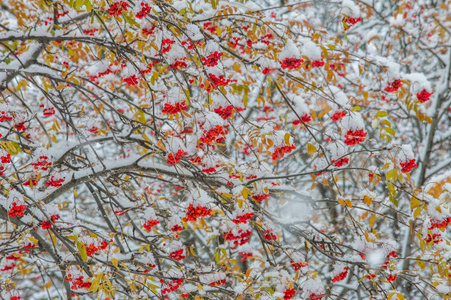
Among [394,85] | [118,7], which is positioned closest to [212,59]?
[118,7]

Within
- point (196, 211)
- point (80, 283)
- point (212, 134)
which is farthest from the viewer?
point (80, 283)

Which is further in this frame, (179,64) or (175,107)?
(179,64)

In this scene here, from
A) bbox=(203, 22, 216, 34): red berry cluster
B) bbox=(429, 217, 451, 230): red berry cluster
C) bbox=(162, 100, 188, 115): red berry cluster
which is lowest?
bbox=(429, 217, 451, 230): red berry cluster

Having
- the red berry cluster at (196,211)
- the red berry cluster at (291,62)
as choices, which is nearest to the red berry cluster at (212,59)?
the red berry cluster at (291,62)

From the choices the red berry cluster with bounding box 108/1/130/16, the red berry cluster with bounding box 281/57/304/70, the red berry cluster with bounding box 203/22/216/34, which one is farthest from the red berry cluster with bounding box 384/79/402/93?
the red berry cluster with bounding box 108/1/130/16

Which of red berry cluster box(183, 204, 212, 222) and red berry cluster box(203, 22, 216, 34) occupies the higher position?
red berry cluster box(203, 22, 216, 34)

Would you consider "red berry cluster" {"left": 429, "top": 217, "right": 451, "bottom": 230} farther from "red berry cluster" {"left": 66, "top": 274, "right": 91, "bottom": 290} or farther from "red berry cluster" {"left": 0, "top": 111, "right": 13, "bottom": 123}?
"red berry cluster" {"left": 0, "top": 111, "right": 13, "bottom": 123}

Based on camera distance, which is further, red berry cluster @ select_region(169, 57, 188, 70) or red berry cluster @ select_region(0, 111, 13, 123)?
red berry cluster @ select_region(0, 111, 13, 123)

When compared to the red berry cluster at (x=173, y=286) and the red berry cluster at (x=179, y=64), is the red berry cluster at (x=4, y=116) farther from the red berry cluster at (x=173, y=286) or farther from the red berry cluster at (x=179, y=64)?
the red berry cluster at (x=173, y=286)

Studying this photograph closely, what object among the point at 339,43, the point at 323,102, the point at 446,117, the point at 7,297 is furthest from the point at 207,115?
the point at 446,117

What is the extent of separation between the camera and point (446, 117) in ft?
24.7

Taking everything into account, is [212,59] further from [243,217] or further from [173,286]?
[173,286]

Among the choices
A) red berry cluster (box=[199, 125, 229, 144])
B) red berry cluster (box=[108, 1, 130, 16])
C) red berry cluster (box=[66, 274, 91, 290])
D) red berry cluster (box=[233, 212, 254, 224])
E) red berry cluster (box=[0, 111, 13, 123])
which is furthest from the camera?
red berry cluster (box=[0, 111, 13, 123])

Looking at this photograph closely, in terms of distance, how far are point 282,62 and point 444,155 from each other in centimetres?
679
